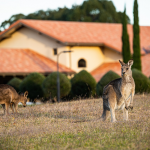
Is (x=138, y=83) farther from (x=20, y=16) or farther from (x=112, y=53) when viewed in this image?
(x=20, y=16)

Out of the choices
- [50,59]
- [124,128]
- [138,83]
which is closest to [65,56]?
[50,59]

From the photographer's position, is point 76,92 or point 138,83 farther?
point 76,92

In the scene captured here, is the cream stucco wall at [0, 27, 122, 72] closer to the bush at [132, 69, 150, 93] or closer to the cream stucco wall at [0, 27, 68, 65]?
the cream stucco wall at [0, 27, 68, 65]

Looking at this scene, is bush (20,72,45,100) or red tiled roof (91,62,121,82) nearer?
bush (20,72,45,100)

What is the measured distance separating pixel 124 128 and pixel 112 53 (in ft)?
92.6

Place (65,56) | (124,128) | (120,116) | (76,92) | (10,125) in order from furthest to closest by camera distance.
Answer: (65,56)
(76,92)
(120,116)
(10,125)
(124,128)

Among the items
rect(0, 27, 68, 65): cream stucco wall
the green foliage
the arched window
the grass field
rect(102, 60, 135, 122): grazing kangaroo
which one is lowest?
the grass field

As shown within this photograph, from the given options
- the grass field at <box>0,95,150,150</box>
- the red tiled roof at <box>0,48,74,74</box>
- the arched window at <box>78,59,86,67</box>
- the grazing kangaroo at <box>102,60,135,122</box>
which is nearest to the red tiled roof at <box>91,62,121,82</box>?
the arched window at <box>78,59,86,67</box>

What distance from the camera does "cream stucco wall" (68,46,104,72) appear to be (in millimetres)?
35062

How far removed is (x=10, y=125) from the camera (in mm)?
10141

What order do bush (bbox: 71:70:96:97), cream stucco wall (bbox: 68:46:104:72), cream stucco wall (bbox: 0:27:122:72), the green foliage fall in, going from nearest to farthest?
bush (bbox: 71:70:96:97) < cream stucco wall (bbox: 0:27:122:72) < cream stucco wall (bbox: 68:46:104:72) < the green foliage

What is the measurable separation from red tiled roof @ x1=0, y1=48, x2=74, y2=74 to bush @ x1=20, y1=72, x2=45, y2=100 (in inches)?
185

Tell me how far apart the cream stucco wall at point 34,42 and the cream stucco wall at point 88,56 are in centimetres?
119

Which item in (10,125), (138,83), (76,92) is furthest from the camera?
(76,92)
